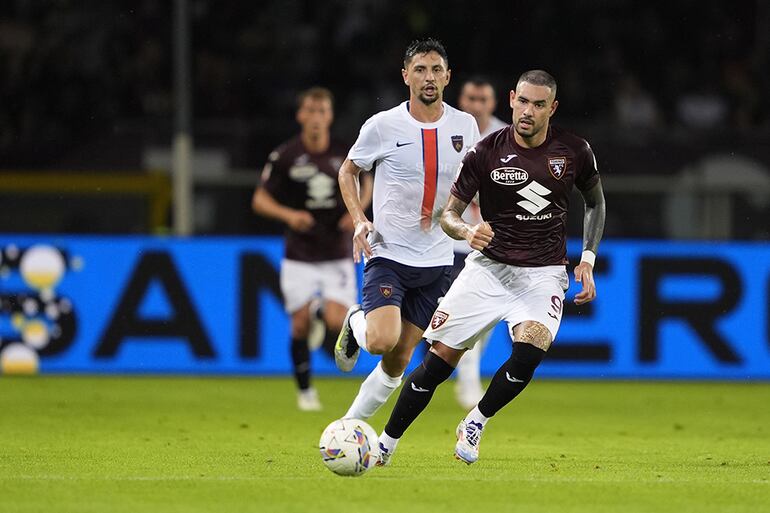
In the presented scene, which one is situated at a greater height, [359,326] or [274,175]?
[274,175]

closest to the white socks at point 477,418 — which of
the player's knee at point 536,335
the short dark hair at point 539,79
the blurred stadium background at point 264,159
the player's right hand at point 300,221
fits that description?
the player's knee at point 536,335

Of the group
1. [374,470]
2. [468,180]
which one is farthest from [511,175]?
[374,470]

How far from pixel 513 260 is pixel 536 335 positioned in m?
0.43

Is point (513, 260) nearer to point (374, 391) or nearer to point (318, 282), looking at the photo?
point (374, 391)

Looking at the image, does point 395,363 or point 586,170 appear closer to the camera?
point 586,170

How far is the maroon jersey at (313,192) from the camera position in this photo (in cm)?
1153

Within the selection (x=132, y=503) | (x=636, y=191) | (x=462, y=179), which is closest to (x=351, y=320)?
(x=462, y=179)

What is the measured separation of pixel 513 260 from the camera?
767 centimetres

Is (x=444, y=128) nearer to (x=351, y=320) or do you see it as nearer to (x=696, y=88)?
(x=351, y=320)

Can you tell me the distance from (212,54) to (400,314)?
11.4m

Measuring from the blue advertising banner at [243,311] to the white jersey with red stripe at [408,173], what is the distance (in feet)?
18.8

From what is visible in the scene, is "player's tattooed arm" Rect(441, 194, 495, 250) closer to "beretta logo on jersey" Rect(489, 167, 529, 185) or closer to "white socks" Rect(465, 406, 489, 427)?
"beretta logo on jersey" Rect(489, 167, 529, 185)

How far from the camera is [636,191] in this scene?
15.6 meters

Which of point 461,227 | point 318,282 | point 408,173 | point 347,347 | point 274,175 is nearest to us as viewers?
point 461,227
